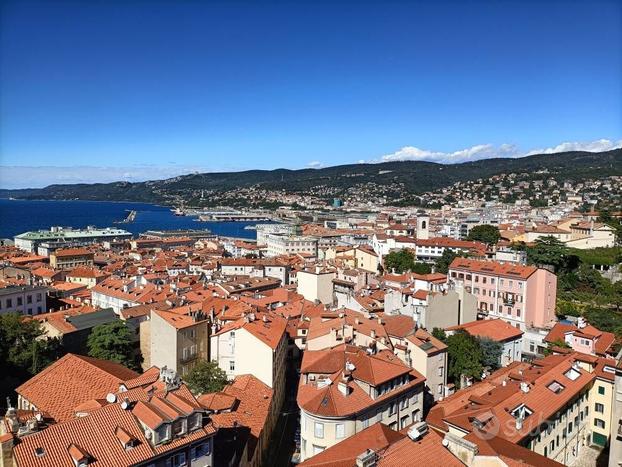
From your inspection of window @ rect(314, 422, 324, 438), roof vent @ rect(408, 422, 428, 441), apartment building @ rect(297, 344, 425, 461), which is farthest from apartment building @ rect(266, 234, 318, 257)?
roof vent @ rect(408, 422, 428, 441)

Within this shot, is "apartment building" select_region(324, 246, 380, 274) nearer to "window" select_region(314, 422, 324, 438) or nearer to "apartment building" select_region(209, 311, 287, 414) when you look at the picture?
"apartment building" select_region(209, 311, 287, 414)

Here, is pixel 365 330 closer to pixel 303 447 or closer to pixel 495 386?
pixel 495 386

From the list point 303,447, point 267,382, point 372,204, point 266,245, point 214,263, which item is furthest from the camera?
point 372,204

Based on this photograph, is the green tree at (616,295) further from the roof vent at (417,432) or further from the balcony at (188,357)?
the roof vent at (417,432)

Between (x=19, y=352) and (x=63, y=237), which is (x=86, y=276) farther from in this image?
(x=63, y=237)

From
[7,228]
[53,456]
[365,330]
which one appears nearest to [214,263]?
[365,330]

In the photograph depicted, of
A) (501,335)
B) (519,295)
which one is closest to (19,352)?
(501,335)
